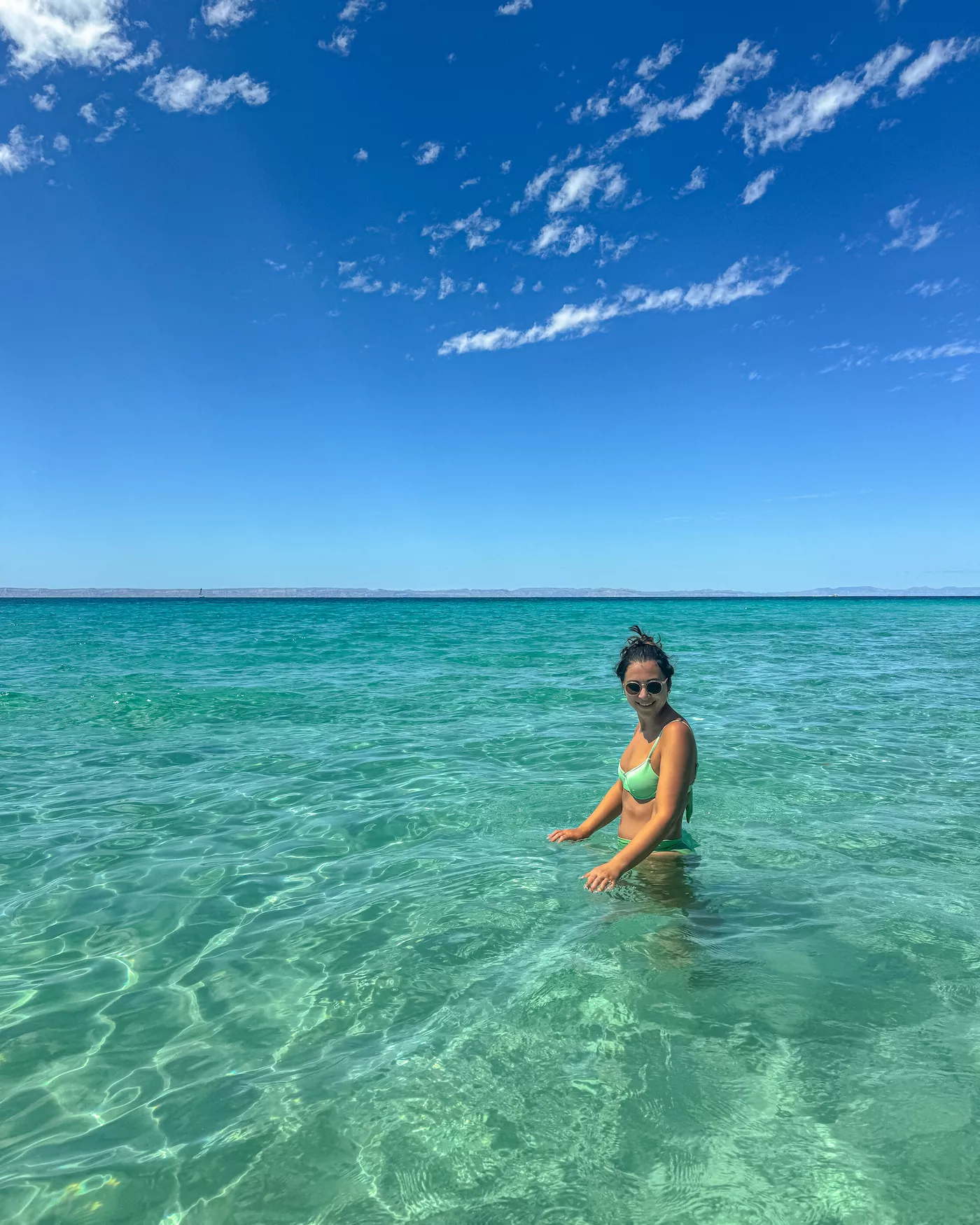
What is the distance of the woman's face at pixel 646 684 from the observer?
4.84 metres

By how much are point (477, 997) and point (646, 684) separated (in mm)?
2157

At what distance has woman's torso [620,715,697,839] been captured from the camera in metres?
4.89

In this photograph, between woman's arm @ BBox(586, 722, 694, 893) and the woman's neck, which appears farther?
the woman's neck

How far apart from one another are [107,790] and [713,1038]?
790 centimetres

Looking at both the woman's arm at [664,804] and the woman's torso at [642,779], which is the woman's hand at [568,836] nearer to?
the woman's torso at [642,779]

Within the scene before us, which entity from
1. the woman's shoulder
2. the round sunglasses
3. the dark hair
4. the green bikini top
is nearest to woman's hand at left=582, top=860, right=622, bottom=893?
the green bikini top

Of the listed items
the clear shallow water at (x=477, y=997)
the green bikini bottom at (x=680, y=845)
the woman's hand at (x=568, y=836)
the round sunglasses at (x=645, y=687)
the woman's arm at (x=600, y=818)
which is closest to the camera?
the clear shallow water at (x=477, y=997)

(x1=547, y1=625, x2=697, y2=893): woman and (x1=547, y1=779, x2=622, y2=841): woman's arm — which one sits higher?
(x1=547, y1=625, x2=697, y2=893): woman

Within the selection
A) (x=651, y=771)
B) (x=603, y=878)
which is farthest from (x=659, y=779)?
(x=603, y=878)

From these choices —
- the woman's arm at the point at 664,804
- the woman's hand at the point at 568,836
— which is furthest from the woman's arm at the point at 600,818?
the woman's arm at the point at 664,804

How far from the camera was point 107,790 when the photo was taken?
8.95 meters

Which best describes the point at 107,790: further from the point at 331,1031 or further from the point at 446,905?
the point at 331,1031

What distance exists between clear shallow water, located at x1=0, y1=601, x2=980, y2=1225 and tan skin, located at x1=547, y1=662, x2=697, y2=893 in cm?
42

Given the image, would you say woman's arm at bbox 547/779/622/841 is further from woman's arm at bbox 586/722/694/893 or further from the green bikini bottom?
woman's arm at bbox 586/722/694/893
